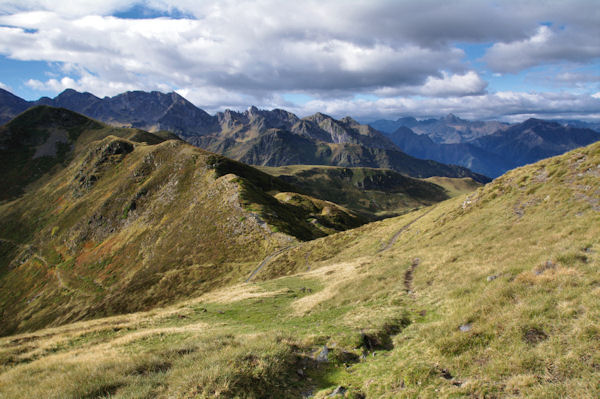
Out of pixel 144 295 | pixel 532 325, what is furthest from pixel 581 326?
pixel 144 295

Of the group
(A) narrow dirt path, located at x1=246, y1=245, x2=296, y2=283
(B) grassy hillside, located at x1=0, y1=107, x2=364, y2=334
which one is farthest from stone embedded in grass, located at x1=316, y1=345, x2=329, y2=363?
(B) grassy hillside, located at x1=0, y1=107, x2=364, y2=334

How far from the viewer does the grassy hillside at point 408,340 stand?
935 centimetres

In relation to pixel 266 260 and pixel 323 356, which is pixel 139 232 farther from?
pixel 323 356

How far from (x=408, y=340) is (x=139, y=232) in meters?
104

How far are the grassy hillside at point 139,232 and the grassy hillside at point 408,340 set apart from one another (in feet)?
134

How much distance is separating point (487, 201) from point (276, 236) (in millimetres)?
48035

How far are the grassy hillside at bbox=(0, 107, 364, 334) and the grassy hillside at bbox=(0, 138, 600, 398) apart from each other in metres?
40.9

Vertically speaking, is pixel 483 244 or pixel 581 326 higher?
pixel 581 326

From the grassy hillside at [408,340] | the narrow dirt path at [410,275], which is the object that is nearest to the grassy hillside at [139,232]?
the narrow dirt path at [410,275]

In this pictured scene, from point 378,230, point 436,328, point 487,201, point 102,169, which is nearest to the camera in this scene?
point 436,328

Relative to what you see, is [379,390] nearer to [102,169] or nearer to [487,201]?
[487,201]

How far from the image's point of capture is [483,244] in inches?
1066

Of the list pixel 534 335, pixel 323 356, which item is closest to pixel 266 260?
pixel 323 356

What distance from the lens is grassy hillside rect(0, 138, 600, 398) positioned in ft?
30.7
